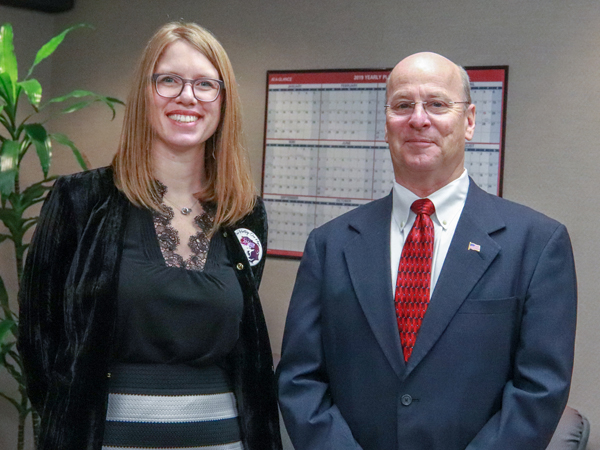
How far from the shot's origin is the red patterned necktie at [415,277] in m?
1.50

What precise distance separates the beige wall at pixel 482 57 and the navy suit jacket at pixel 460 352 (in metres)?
1.31

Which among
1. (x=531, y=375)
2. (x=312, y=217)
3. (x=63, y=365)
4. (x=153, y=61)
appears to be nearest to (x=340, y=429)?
(x=531, y=375)

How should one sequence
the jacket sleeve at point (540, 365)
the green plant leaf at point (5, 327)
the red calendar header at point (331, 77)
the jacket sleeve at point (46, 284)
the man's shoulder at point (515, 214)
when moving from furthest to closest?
the red calendar header at point (331, 77) < the green plant leaf at point (5, 327) < the jacket sleeve at point (46, 284) < the man's shoulder at point (515, 214) < the jacket sleeve at point (540, 365)

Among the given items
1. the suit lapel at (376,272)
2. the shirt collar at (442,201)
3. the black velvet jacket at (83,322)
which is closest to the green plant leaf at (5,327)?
the black velvet jacket at (83,322)

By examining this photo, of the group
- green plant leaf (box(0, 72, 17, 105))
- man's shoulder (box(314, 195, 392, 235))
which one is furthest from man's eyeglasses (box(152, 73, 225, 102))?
green plant leaf (box(0, 72, 17, 105))

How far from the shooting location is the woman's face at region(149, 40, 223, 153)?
1762 millimetres

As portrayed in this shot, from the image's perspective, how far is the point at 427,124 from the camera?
1520 mm

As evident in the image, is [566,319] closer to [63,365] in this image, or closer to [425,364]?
[425,364]

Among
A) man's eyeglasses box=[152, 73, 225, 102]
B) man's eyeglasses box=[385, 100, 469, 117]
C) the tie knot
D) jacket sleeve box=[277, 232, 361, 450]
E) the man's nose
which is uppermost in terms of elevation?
man's eyeglasses box=[152, 73, 225, 102]

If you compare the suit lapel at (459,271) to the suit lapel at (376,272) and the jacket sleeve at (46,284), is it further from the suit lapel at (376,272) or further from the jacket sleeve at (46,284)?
the jacket sleeve at (46,284)

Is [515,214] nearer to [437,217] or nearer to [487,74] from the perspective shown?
[437,217]

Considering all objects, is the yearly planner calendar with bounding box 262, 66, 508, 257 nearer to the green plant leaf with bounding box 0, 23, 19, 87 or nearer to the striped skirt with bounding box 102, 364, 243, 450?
the green plant leaf with bounding box 0, 23, 19, 87

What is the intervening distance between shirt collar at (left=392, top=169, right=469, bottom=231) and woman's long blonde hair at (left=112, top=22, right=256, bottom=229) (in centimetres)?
48

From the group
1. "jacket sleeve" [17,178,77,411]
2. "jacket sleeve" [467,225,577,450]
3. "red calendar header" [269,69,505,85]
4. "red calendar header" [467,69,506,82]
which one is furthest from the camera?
"red calendar header" [269,69,505,85]
